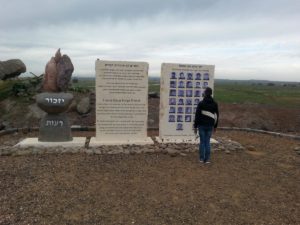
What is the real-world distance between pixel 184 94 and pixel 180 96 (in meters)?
0.14

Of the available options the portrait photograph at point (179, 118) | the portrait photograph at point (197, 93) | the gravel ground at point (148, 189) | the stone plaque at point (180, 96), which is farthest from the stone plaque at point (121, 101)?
the portrait photograph at point (197, 93)

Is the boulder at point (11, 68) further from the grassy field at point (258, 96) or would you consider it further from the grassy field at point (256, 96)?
the grassy field at point (258, 96)

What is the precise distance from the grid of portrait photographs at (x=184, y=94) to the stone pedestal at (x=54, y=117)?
3075 millimetres

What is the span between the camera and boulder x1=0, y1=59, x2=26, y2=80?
19.8m

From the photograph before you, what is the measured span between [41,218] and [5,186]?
1.79 m

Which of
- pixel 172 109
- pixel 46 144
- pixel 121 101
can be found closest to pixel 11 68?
pixel 46 144

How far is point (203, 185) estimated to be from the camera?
24.1ft

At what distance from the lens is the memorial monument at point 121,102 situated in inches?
420

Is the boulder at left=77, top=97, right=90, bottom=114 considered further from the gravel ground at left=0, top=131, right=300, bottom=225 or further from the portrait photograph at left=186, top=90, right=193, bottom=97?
the gravel ground at left=0, top=131, right=300, bottom=225

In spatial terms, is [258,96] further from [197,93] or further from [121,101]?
[121,101]

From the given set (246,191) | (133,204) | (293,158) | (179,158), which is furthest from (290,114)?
(133,204)

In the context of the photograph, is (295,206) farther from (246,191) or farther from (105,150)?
(105,150)

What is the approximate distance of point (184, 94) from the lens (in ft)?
37.6

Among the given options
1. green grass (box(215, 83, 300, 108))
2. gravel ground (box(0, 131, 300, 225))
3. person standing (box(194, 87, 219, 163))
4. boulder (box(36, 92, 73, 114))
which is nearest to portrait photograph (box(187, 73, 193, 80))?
person standing (box(194, 87, 219, 163))
